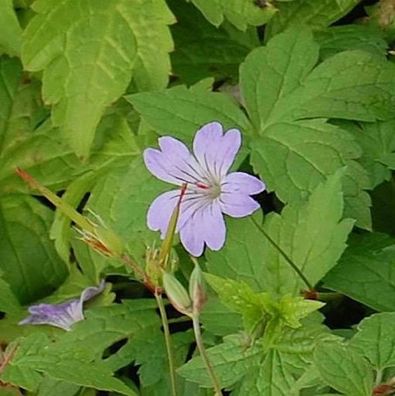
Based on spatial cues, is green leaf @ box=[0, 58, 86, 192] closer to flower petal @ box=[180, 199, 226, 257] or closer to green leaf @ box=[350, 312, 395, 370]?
flower petal @ box=[180, 199, 226, 257]

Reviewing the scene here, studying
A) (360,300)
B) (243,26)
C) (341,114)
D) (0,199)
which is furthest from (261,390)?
(0,199)

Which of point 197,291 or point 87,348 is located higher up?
point 197,291

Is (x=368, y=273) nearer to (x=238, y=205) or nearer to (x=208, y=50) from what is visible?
(x=238, y=205)

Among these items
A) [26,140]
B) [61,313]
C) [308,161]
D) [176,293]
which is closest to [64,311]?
[61,313]

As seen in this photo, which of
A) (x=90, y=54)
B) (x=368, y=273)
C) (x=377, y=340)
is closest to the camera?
(x=377, y=340)

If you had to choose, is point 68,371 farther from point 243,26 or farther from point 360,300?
point 243,26

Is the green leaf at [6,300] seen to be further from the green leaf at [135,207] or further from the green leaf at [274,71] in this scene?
the green leaf at [274,71]

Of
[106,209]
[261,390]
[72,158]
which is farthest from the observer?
[72,158]

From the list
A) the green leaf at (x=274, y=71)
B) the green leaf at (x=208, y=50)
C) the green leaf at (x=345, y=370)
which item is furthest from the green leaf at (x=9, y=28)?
the green leaf at (x=345, y=370)
